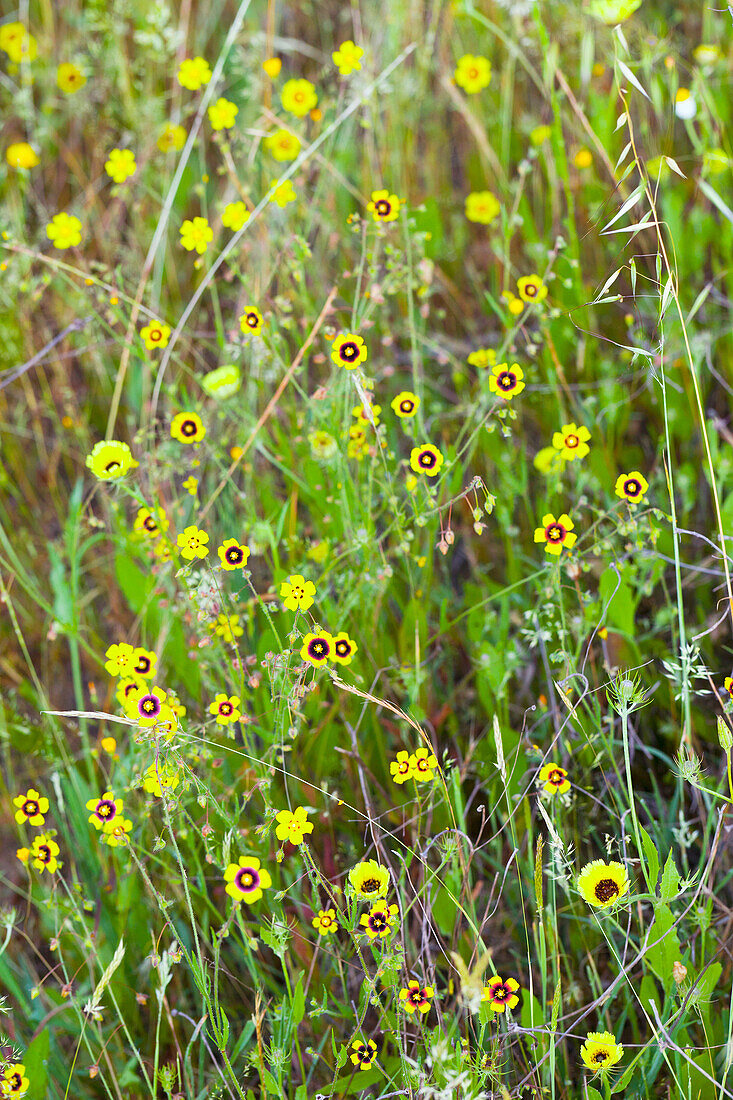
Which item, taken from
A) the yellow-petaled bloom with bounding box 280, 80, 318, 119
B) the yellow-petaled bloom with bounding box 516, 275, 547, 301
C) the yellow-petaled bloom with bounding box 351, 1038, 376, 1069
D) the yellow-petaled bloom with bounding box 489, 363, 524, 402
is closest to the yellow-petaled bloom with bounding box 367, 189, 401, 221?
the yellow-petaled bloom with bounding box 516, 275, 547, 301

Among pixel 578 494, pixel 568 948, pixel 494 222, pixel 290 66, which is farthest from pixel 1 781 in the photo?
pixel 290 66

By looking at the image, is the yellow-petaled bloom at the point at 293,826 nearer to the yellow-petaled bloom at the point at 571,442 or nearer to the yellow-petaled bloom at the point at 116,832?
the yellow-petaled bloom at the point at 116,832

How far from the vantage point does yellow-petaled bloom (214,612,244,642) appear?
1262 mm

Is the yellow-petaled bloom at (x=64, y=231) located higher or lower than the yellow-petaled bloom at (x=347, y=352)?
higher

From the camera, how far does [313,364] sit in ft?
7.25

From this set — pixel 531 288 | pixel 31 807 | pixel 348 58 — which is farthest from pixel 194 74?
pixel 31 807

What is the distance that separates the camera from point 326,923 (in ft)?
3.60

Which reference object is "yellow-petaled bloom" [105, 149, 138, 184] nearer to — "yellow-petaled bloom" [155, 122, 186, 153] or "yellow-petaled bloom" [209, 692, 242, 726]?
"yellow-petaled bloom" [155, 122, 186, 153]

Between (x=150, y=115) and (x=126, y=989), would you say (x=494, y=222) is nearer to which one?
(x=150, y=115)

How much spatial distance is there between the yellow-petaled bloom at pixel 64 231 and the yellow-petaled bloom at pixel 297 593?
944 millimetres

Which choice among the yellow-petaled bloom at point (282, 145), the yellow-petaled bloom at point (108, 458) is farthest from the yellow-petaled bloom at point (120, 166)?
the yellow-petaled bloom at point (108, 458)

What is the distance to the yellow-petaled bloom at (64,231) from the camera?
5.70 feet

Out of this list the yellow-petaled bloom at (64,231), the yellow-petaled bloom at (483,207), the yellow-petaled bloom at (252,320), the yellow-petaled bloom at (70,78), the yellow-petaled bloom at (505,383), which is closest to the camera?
the yellow-petaled bloom at (505,383)

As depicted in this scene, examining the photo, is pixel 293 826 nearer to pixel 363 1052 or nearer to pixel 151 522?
pixel 363 1052
